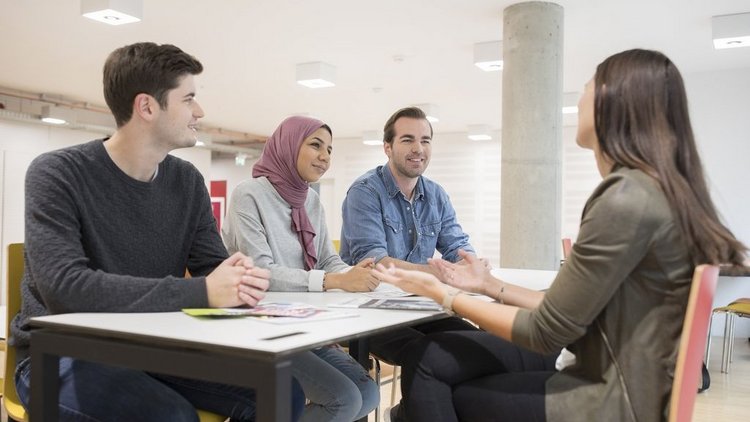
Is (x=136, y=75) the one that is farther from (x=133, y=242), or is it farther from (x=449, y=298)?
(x=449, y=298)

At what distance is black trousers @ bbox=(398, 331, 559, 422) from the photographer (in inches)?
57.3

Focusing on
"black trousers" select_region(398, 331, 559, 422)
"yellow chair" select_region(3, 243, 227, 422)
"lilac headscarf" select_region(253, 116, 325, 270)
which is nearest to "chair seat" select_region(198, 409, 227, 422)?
"yellow chair" select_region(3, 243, 227, 422)

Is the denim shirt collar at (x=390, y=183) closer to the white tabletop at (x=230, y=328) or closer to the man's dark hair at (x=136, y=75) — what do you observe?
the man's dark hair at (x=136, y=75)

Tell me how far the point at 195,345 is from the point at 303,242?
1.23m

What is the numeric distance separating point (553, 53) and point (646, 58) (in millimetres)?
4270

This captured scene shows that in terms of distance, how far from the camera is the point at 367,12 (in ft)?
19.2

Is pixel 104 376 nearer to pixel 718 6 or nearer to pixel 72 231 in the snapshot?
pixel 72 231

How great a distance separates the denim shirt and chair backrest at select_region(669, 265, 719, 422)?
149 centimetres

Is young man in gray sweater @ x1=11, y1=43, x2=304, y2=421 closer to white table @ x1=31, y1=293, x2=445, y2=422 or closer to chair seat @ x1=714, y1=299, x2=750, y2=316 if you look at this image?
white table @ x1=31, y1=293, x2=445, y2=422

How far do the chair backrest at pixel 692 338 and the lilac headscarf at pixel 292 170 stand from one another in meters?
1.40

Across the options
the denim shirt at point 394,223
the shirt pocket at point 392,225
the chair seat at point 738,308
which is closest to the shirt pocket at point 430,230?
the denim shirt at point 394,223

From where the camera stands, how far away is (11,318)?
1744 millimetres

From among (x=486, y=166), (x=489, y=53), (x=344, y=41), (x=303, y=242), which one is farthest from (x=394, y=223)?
(x=486, y=166)

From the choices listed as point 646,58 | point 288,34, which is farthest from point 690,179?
point 288,34
